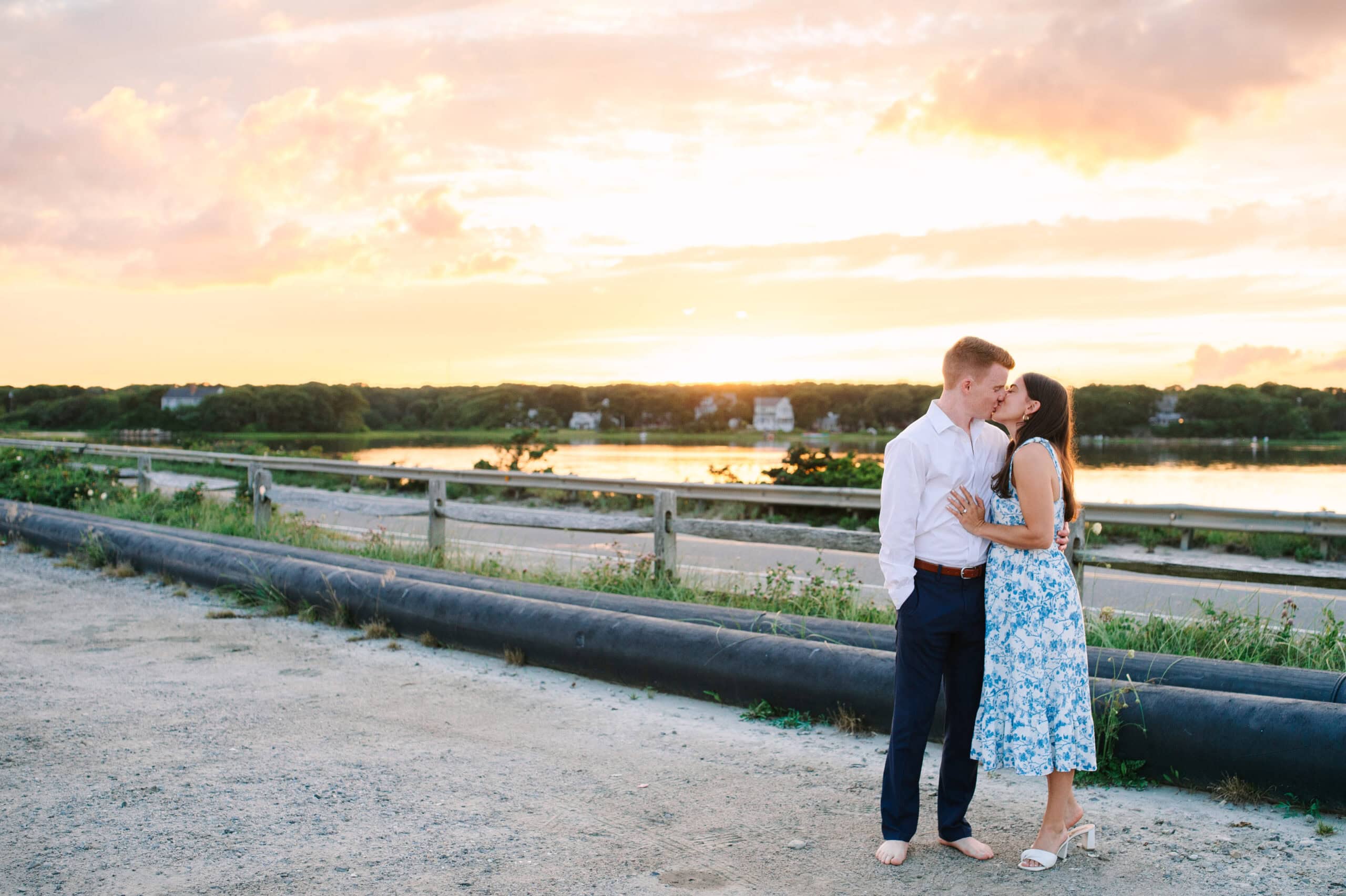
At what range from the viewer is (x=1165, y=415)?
112ft

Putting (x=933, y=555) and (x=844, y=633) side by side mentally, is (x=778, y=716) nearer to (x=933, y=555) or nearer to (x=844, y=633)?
(x=844, y=633)

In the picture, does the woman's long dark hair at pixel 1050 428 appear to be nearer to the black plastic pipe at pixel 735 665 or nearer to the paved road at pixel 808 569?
the black plastic pipe at pixel 735 665

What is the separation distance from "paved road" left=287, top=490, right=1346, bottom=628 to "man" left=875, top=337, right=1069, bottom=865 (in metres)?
3.42

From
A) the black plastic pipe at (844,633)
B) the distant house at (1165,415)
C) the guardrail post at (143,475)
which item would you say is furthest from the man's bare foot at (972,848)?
the distant house at (1165,415)

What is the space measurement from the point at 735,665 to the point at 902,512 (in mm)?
2445

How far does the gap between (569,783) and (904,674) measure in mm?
1724

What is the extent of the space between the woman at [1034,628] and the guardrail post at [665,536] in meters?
4.95

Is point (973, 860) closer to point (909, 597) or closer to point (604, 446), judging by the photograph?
point (909, 597)

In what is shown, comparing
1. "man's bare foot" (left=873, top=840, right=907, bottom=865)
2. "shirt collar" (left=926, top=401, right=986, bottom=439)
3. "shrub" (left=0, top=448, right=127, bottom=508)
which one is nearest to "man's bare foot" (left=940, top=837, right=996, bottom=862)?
"man's bare foot" (left=873, top=840, right=907, bottom=865)

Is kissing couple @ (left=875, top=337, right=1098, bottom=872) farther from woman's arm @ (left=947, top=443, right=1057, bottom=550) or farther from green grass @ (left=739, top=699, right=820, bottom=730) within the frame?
green grass @ (left=739, top=699, right=820, bottom=730)

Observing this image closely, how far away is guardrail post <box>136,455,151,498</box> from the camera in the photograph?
15656 millimetres

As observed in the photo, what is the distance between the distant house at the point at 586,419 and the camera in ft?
209

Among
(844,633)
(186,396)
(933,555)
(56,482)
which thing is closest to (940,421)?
(933,555)

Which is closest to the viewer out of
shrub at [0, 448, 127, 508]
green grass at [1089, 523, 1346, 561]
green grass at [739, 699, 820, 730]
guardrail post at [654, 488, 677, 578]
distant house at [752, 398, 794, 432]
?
green grass at [739, 699, 820, 730]
